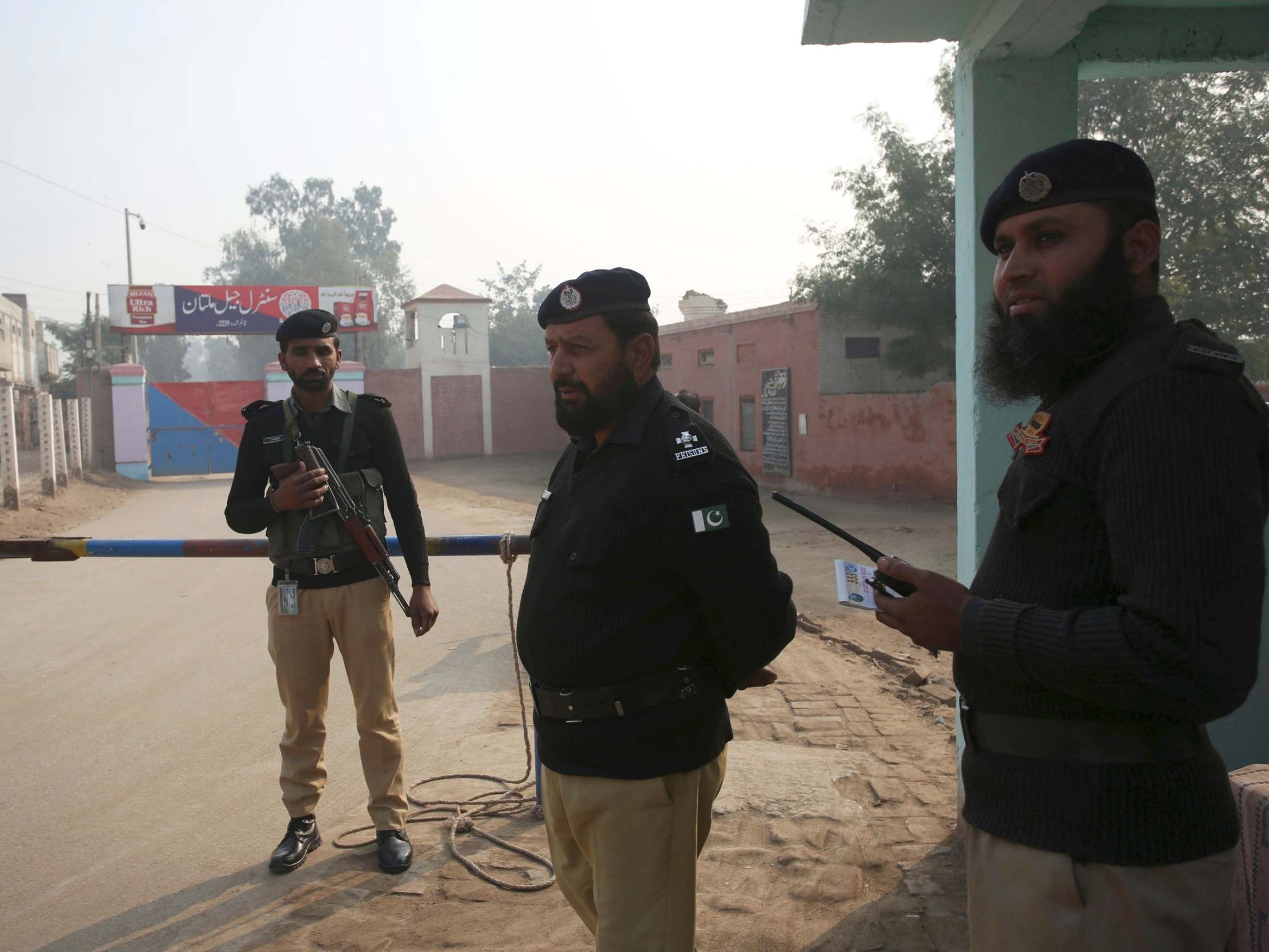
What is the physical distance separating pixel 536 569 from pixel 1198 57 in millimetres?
3048

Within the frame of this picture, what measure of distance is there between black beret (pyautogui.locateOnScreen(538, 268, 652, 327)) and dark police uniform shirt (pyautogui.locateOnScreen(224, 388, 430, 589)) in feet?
4.99

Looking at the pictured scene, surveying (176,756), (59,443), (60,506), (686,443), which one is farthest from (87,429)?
(686,443)

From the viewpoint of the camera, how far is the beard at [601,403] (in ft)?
7.24

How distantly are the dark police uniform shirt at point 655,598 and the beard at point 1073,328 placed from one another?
25.4 inches

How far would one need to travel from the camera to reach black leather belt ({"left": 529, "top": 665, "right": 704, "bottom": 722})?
203 centimetres

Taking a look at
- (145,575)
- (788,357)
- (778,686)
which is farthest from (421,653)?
(788,357)

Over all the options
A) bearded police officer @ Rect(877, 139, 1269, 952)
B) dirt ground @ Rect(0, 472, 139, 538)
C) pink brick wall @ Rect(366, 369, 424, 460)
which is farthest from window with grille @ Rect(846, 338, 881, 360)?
bearded police officer @ Rect(877, 139, 1269, 952)

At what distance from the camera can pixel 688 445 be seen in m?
2.09

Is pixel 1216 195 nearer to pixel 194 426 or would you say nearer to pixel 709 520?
pixel 709 520

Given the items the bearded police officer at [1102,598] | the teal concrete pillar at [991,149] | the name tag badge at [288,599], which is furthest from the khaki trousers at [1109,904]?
the name tag badge at [288,599]

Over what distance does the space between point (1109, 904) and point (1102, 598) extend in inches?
17.2

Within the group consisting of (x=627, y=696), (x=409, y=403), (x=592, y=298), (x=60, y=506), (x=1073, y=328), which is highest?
(x=592, y=298)

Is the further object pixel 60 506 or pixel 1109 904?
pixel 60 506

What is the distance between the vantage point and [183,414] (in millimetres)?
27875
